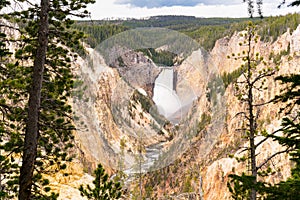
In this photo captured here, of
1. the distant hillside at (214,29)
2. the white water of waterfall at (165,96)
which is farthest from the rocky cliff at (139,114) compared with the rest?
the distant hillside at (214,29)

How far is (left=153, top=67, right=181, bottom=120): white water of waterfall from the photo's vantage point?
36.6 feet

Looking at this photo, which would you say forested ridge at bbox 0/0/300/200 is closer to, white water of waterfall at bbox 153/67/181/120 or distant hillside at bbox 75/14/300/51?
white water of waterfall at bbox 153/67/181/120

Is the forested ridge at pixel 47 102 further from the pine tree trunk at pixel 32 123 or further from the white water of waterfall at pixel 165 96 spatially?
the white water of waterfall at pixel 165 96

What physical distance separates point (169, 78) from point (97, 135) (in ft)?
9.23

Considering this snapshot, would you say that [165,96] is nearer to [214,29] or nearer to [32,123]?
[32,123]

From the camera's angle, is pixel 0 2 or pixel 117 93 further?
pixel 117 93

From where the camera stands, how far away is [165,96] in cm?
1113

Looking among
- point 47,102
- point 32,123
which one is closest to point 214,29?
point 47,102

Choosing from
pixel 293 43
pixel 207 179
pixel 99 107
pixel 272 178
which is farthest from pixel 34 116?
pixel 293 43

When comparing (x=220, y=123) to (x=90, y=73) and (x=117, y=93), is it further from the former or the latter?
(x=90, y=73)

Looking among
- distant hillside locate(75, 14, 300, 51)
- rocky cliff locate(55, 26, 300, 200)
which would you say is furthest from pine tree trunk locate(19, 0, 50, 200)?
distant hillside locate(75, 14, 300, 51)

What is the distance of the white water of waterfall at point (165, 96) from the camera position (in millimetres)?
11166

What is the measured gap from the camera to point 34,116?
18.2 ft

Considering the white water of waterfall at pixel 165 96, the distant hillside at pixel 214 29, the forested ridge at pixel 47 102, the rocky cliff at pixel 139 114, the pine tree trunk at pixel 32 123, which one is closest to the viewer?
the forested ridge at pixel 47 102
